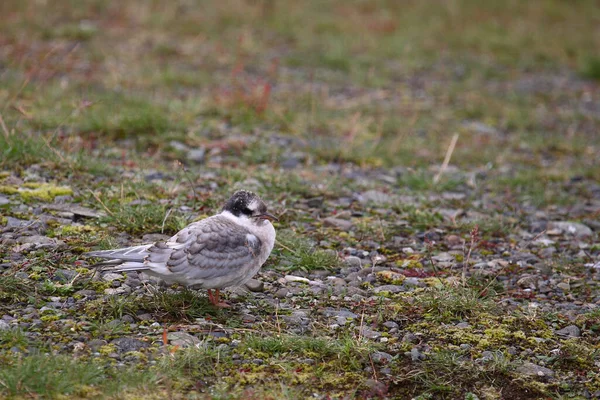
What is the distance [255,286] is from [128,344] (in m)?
1.36

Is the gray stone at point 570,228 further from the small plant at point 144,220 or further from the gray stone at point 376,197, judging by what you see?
the small plant at point 144,220

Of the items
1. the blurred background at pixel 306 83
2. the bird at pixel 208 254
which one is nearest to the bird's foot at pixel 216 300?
the bird at pixel 208 254

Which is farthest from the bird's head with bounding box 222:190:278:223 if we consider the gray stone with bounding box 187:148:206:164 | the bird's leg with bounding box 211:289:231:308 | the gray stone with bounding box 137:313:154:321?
the gray stone with bounding box 187:148:206:164

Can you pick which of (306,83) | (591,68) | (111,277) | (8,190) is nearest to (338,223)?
Answer: (111,277)

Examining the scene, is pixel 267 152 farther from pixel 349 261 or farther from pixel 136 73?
pixel 136 73

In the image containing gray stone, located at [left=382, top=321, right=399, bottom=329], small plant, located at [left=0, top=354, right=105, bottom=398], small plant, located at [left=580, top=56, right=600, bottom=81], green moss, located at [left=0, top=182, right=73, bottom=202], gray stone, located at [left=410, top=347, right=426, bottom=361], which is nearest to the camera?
small plant, located at [left=0, top=354, right=105, bottom=398]

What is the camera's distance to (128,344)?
196 inches

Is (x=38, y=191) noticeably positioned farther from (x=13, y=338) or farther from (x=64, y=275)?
(x=13, y=338)

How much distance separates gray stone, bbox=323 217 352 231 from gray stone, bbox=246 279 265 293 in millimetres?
1528

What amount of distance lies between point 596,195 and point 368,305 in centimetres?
481

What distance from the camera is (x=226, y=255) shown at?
5.48m

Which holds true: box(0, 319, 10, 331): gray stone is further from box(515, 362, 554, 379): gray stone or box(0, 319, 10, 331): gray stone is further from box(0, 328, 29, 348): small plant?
box(515, 362, 554, 379): gray stone

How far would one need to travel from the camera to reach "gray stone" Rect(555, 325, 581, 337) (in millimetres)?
5602

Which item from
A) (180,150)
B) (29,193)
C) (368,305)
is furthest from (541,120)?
(29,193)
